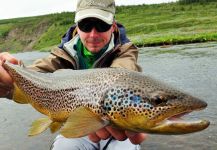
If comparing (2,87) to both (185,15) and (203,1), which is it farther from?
(203,1)

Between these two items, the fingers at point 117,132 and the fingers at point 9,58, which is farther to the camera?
the fingers at point 9,58

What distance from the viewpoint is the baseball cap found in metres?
4.66

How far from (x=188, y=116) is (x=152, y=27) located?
119 ft

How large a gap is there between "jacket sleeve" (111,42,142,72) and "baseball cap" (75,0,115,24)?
43 centimetres

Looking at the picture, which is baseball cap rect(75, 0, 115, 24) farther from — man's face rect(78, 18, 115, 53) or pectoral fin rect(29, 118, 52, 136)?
pectoral fin rect(29, 118, 52, 136)

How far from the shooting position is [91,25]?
471 cm

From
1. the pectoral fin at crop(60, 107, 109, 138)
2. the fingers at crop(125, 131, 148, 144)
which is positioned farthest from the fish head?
the fingers at crop(125, 131, 148, 144)

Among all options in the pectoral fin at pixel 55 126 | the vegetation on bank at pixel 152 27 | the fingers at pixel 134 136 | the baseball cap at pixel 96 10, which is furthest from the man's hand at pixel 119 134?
the vegetation on bank at pixel 152 27

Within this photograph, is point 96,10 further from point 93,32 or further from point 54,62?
point 54,62

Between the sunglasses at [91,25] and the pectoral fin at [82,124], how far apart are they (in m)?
1.67

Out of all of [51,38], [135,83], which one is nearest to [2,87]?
[135,83]

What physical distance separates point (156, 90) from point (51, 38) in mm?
57230

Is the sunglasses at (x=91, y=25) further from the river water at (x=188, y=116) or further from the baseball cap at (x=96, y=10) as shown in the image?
the river water at (x=188, y=116)

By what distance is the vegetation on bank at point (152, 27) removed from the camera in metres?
31.6
